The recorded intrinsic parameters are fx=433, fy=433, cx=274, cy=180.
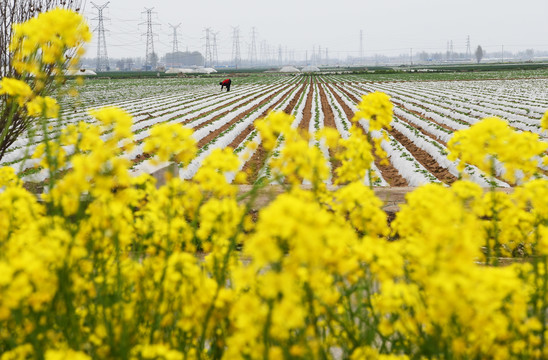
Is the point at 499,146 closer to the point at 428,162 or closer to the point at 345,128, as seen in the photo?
the point at 428,162

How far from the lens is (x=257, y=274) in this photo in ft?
6.72

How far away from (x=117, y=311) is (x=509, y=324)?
1.73 metres

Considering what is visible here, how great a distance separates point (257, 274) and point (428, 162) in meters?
9.60

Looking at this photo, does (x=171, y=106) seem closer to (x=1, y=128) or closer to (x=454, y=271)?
(x=1, y=128)

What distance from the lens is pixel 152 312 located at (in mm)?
2197

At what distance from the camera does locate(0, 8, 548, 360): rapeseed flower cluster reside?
1304mm

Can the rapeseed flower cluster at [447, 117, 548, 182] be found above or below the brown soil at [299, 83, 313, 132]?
below

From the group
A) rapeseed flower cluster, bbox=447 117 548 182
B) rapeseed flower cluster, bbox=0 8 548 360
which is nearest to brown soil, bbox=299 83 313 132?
rapeseed flower cluster, bbox=447 117 548 182

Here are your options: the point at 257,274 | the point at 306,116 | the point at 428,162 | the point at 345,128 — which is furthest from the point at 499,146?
the point at 306,116

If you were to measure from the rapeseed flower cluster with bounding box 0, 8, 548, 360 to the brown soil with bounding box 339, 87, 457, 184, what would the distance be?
7.18 metres

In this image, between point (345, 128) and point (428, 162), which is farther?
point (345, 128)

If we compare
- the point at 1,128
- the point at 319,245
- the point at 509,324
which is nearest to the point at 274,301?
the point at 319,245

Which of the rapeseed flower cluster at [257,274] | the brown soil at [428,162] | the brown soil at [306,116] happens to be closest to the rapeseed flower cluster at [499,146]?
the rapeseed flower cluster at [257,274]

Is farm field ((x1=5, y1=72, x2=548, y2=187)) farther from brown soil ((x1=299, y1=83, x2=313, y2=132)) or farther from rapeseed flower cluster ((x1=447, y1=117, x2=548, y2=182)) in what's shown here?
rapeseed flower cluster ((x1=447, y1=117, x2=548, y2=182))
